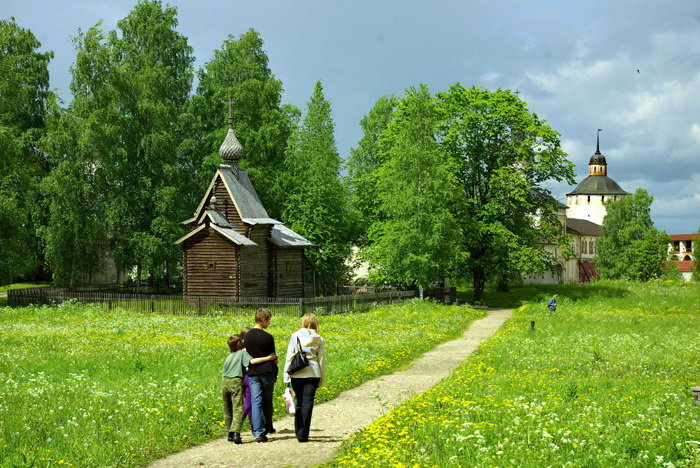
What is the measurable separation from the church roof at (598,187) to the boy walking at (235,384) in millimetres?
142563

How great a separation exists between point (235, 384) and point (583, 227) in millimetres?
126910

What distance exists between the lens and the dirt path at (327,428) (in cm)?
1003

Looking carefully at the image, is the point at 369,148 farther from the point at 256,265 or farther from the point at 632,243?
the point at 632,243

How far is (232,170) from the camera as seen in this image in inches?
1784

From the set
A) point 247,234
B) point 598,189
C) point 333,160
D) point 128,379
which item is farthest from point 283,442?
point 598,189

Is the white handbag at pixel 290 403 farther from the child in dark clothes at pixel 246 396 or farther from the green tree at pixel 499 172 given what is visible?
the green tree at pixel 499 172

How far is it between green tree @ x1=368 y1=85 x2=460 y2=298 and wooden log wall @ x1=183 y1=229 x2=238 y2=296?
397 inches

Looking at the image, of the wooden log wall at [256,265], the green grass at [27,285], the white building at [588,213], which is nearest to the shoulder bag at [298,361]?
Answer: the wooden log wall at [256,265]

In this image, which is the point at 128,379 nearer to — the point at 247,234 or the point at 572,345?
the point at 572,345

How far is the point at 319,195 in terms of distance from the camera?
52.1 metres

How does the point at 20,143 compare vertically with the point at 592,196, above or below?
below

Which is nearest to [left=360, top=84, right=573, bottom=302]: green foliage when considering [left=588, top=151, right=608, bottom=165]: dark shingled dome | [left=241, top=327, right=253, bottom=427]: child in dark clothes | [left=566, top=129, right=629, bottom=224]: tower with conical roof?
[left=241, top=327, right=253, bottom=427]: child in dark clothes

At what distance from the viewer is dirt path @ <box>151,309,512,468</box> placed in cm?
1003

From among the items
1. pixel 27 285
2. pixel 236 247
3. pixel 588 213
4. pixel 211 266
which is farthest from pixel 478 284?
pixel 588 213
